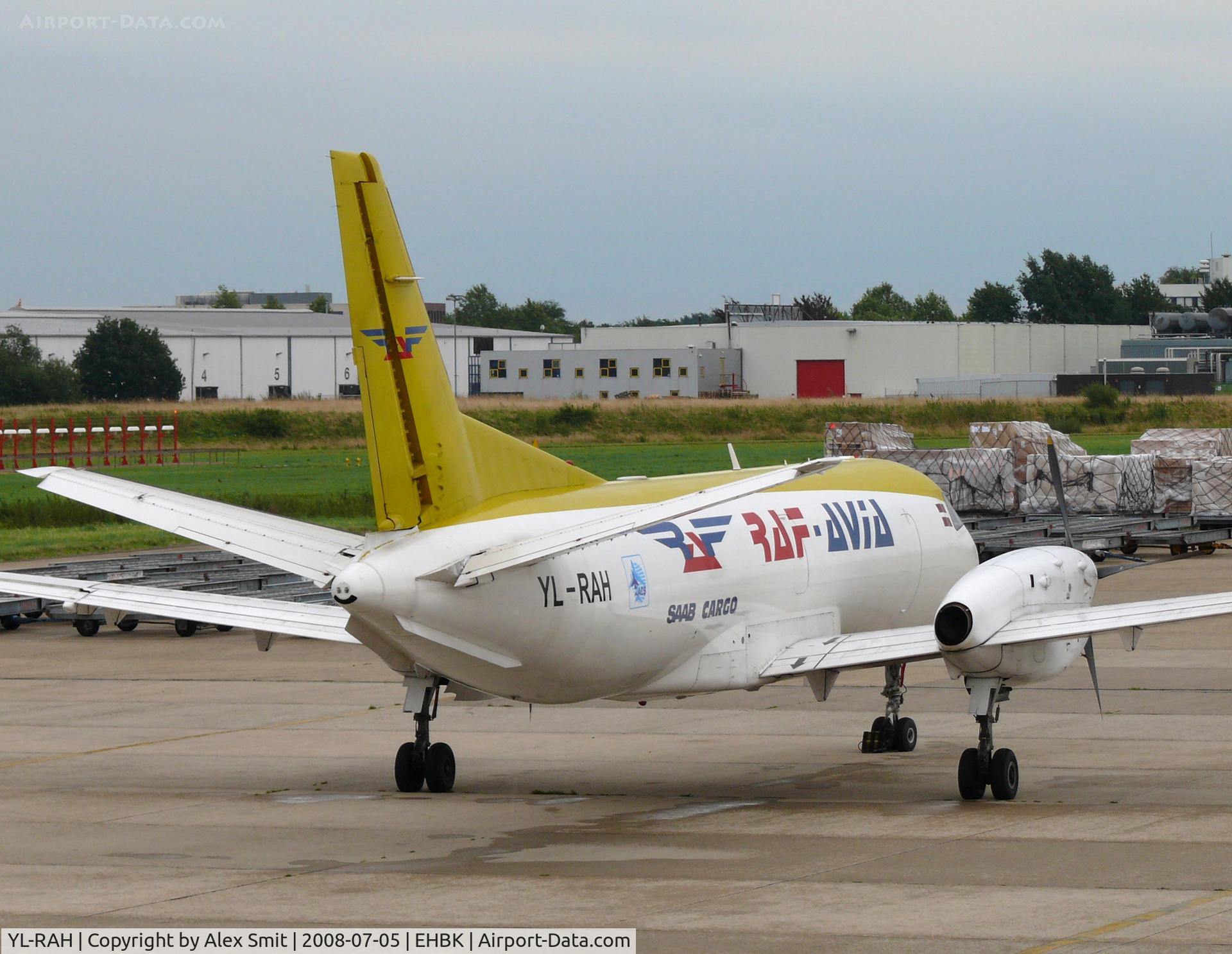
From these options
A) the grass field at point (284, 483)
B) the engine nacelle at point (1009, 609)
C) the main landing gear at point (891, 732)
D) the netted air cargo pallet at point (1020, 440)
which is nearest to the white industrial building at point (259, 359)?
the grass field at point (284, 483)

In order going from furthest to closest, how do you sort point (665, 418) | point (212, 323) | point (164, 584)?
1. point (212, 323)
2. point (665, 418)
3. point (164, 584)

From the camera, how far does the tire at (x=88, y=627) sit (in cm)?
2802

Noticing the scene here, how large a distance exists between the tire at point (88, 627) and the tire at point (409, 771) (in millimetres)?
14276

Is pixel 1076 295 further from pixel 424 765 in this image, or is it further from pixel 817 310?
pixel 424 765

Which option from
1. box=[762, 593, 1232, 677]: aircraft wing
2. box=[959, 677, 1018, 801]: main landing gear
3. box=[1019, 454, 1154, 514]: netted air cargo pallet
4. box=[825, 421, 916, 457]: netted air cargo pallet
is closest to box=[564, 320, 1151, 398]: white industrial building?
box=[825, 421, 916, 457]: netted air cargo pallet

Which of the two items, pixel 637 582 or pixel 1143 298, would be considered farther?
pixel 1143 298

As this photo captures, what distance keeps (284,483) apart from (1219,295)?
12588 centimetres

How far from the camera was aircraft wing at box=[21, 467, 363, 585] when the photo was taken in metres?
13.1

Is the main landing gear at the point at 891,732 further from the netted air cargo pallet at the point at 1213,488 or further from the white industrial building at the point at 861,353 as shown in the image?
the white industrial building at the point at 861,353

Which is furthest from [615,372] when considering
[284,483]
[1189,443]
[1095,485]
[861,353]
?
[1095,485]

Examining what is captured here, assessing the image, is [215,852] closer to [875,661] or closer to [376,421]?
[376,421]

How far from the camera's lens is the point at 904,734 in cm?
1720

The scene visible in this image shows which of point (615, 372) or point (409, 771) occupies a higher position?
point (615, 372)

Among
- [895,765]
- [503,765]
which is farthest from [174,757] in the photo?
[895,765]
